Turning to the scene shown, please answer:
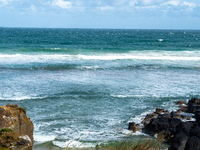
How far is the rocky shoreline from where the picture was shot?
889cm

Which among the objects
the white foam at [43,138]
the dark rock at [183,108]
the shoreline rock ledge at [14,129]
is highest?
the shoreline rock ledge at [14,129]

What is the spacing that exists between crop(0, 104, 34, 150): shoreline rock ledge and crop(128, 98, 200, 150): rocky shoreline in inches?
177

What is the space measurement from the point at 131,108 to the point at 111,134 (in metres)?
3.76

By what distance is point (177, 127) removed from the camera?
10703 millimetres

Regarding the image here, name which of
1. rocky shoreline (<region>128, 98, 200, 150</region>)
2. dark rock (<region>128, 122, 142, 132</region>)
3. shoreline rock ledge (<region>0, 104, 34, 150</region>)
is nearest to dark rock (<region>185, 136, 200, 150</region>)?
rocky shoreline (<region>128, 98, 200, 150</region>)

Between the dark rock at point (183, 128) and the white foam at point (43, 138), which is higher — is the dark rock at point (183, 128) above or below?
above

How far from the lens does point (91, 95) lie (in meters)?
16.6

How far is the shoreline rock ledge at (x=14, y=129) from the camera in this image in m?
5.93

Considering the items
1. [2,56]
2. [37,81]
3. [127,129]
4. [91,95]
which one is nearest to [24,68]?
[37,81]

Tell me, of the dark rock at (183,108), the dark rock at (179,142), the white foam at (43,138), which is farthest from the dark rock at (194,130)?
the white foam at (43,138)

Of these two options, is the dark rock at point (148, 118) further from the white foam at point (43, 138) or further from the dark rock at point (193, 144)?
the white foam at point (43, 138)

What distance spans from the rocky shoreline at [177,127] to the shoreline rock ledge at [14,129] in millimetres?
4503

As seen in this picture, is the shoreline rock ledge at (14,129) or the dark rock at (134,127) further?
the dark rock at (134,127)

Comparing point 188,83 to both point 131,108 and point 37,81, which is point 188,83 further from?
point 37,81
